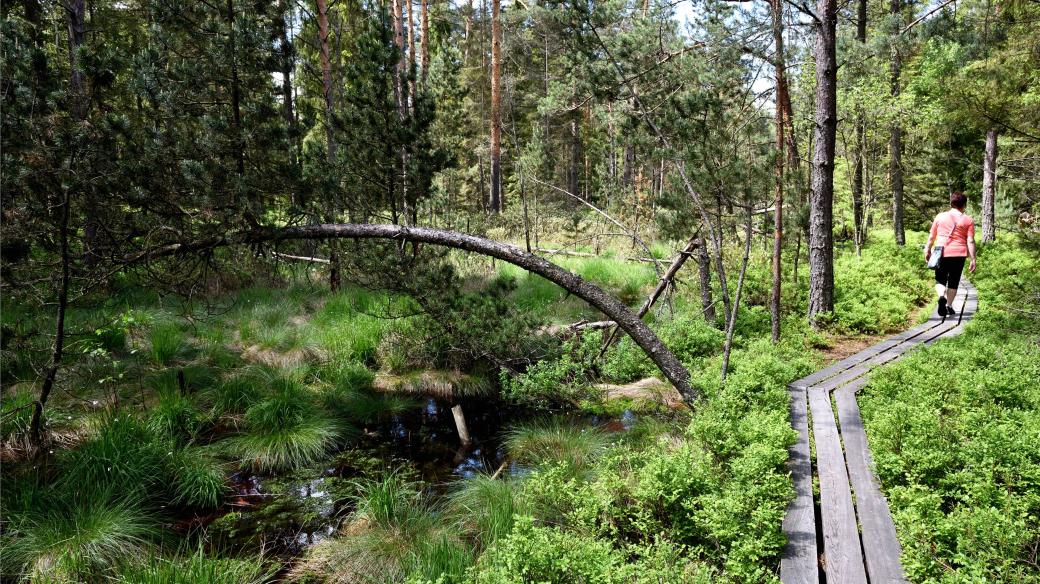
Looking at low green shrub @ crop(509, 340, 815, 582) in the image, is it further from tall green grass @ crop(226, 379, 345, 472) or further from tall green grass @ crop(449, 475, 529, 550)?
tall green grass @ crop(226, 379, 345, 472)

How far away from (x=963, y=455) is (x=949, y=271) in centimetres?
594

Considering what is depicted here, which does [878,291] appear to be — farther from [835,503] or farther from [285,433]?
[285,433]

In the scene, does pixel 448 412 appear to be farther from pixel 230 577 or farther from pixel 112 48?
pixel 112 48

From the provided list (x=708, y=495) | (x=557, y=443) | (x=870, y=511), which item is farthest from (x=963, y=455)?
(x=557, y=443)

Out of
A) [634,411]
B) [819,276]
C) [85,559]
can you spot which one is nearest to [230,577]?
[85,559]

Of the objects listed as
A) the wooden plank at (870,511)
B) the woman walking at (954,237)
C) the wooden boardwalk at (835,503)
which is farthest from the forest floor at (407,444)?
the woman walking at (954,237)

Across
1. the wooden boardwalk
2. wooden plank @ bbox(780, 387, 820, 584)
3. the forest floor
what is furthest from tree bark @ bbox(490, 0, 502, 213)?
wooden plank @ bbox(780, 387, 820, 584)

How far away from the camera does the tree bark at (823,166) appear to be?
8039 millimetres

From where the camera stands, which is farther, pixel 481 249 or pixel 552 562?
pixel 481 249

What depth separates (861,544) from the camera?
10.6 ft

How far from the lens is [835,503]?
3646 mm

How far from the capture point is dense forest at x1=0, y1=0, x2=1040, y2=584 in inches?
151

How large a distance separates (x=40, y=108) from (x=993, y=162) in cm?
2184

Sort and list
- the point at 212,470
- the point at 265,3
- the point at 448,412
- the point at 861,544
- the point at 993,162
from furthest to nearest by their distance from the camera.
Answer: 1. the point at 993,162
2. the point at 448,412
3. the point at 265,3
4. the point at 212,470
5. the point at 861,544
